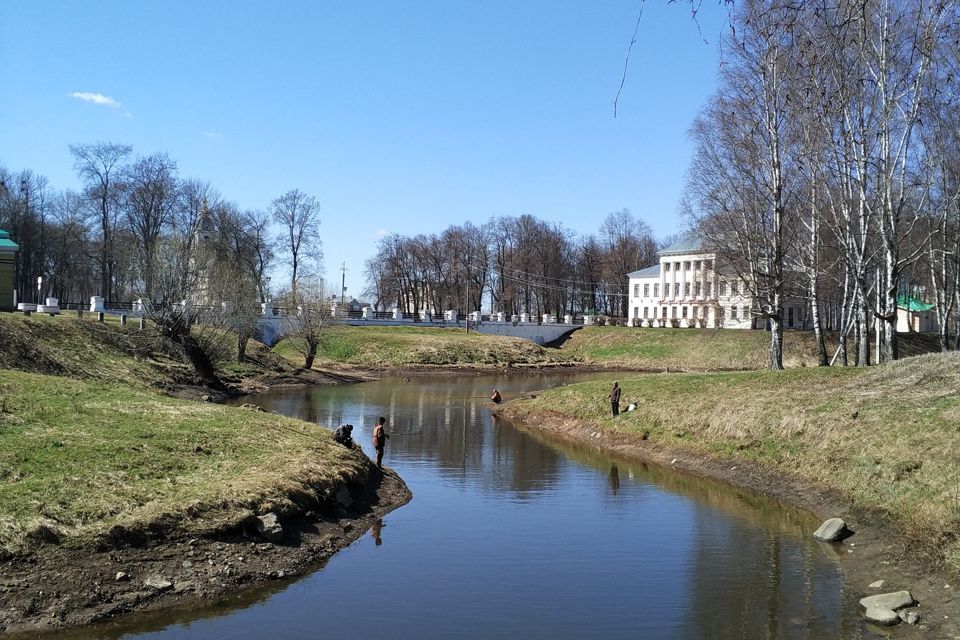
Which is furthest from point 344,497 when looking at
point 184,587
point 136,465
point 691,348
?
point 691,348

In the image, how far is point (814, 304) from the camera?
3644cm

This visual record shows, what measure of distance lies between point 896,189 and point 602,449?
17.6m

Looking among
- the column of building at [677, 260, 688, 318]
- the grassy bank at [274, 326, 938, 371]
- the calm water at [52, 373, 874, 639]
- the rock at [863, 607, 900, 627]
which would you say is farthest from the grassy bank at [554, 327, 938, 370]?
the rock at [863, 607, 900, 627]

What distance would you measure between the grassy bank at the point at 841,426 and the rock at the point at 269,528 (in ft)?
38.7

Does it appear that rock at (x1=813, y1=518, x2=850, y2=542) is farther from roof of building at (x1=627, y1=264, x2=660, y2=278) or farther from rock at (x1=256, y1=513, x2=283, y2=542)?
roof of building at (x1=627, y1=264, x2=660, y2=278)

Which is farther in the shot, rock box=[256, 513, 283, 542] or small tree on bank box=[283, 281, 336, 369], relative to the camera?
small tree on bank box=[283, 281, 336, 369]

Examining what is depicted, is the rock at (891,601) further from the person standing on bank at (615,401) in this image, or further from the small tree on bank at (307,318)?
the small tree on bank at (307,318)

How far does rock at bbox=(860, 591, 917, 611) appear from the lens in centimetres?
1301

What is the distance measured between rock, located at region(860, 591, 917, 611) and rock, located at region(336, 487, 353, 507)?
419 inches

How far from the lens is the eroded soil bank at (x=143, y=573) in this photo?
1166 cm

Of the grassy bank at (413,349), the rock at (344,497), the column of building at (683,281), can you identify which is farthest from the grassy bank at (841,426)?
the column of building at (683,281)

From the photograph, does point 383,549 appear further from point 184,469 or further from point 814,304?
point 814,304

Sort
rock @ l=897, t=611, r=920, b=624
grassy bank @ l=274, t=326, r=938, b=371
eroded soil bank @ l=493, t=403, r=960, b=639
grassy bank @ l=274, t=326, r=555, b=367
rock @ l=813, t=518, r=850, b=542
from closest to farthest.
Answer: rock @ l=897, t=611, r=920, b=624
eroded soil bank @ l=493, t=403, r=960, b=639
rock @ l=813, t=518, r=850, b=542
grassy bank @ l=274, t=326, r=938, b=371
grassy bank @ l=274, t=326, r=555, b=367

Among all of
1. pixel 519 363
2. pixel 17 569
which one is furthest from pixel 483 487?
pixel 519 363
